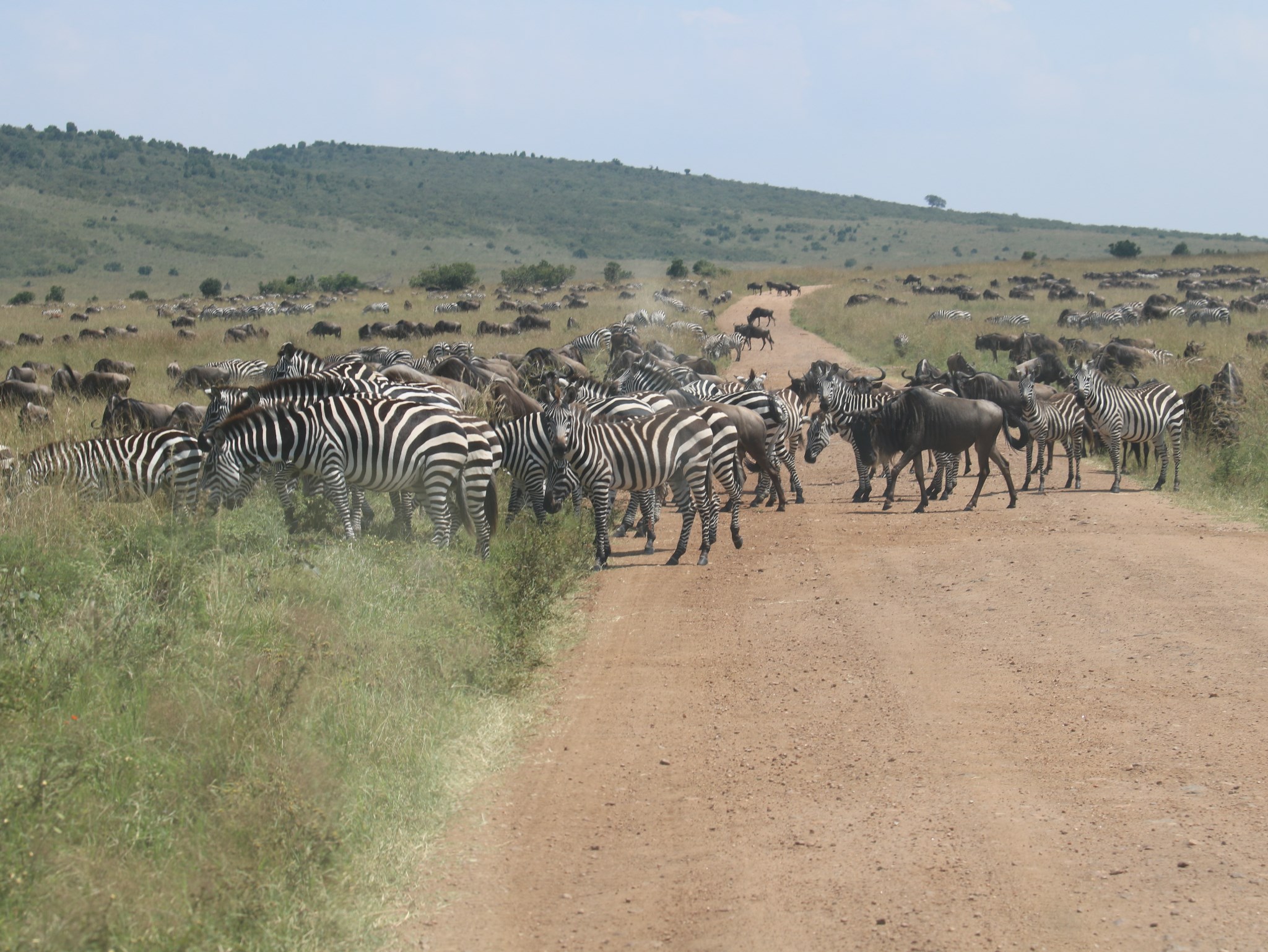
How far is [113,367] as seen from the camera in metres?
23.9

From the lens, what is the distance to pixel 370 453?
9.75 metres

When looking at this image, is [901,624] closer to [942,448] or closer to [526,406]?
[942,448]

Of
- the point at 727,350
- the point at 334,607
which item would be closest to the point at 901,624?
the point at 334,607

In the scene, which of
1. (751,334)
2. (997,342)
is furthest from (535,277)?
(997,342)

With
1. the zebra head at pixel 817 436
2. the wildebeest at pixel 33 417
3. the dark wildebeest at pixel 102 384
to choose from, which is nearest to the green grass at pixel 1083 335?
the zebra head at pixel 817 436

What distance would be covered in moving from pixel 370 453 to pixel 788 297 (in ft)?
168

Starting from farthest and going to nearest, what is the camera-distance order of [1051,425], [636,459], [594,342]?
[594,342], [1051,425], [636,459]

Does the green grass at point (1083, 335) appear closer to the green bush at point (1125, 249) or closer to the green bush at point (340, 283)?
the green bush at point (1125, 249)

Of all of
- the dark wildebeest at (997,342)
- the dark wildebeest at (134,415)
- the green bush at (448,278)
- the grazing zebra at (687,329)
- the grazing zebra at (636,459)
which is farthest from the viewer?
the green bush at (448,278)

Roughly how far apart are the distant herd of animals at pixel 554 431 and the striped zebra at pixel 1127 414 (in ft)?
0.08

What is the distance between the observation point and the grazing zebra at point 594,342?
92.5 feet

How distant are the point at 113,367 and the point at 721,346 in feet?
49.6

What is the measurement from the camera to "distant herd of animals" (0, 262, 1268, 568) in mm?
9844

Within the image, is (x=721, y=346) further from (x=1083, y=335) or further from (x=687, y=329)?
(x=1083, y=335)
